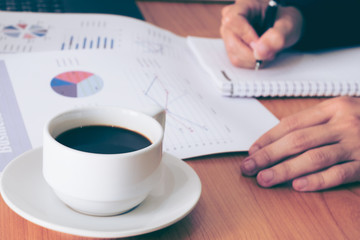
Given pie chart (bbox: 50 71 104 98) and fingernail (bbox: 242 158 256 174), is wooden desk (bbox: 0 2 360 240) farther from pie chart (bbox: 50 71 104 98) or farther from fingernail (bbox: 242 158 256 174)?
pie chart (bbox: 50 71 104 98)

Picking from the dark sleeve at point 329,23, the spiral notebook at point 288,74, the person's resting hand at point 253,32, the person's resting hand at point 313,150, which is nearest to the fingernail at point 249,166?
the person's resting hand at point 313,150

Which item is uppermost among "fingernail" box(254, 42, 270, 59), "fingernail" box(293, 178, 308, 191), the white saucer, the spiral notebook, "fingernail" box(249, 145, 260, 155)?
the white saucer

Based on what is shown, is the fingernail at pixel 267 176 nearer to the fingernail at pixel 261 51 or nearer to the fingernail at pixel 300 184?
the fingernail at pixel 300 184

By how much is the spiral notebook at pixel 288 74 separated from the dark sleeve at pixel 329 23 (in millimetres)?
33

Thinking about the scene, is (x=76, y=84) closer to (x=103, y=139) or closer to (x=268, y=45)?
(x=103, y=139)

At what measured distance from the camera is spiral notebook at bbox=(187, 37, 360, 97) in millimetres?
741

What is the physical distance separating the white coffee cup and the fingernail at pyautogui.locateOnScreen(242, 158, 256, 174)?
6.5 inches

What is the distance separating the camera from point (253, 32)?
853 millimetres


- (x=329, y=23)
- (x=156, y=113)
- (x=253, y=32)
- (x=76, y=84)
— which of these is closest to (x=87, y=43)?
(x=76, y=84)

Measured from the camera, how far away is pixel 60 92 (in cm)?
63

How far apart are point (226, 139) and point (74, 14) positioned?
1.76 ft

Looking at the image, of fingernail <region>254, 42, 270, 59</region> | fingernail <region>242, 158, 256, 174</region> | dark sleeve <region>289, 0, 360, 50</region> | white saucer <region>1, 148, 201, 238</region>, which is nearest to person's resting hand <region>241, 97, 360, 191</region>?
fingernail <region>242, 158, 256, 174</region>

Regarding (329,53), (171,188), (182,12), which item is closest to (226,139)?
(171,188)

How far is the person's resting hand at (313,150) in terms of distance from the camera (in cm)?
53
